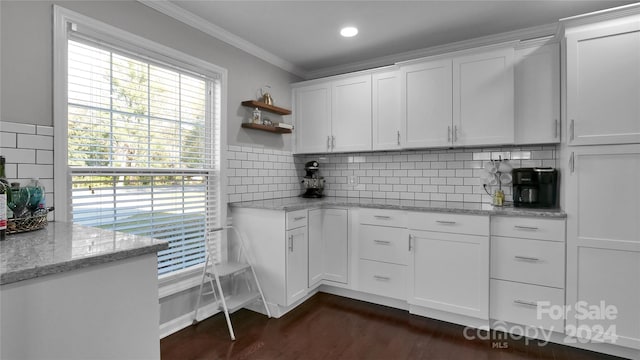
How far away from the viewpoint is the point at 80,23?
6.17 ft

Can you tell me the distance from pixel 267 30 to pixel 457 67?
171 centimetres

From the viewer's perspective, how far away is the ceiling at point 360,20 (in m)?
2.38

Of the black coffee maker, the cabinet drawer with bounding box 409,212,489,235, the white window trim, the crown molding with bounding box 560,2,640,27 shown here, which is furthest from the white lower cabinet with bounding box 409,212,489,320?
the white window trim

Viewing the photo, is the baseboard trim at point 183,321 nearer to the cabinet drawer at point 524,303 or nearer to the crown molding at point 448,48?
the cabinet drawer at point 524,303

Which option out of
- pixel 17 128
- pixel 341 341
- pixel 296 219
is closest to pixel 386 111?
pixel 296 219

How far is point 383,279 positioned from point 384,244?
1.07 ft

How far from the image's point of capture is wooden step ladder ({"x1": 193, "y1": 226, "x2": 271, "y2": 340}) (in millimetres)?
2426

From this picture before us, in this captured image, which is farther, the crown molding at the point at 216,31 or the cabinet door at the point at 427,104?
the cabinet door at the point at 427,104

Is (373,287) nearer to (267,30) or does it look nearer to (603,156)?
(603,156)

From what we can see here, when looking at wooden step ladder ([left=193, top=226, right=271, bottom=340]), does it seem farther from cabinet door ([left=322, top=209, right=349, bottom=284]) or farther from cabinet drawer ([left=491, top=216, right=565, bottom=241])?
cabinet drawer ([left=491, top=216, right=565, bottom=241])

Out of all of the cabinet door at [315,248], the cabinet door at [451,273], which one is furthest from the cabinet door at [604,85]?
the cabinet door at [315,248]

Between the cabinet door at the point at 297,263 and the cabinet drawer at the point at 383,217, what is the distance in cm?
58

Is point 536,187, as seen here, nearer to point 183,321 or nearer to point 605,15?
point 605,15

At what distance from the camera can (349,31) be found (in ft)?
9.20
